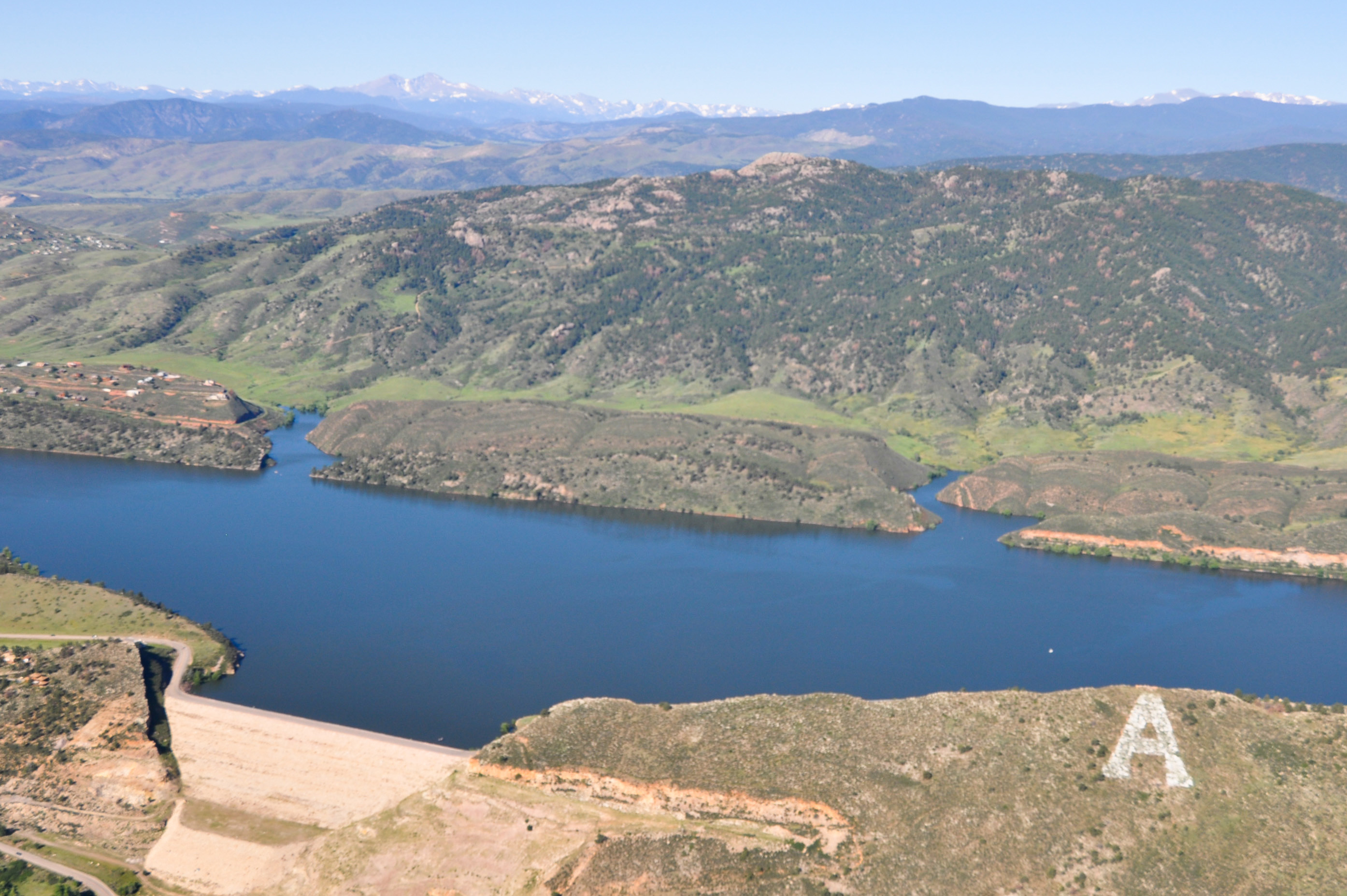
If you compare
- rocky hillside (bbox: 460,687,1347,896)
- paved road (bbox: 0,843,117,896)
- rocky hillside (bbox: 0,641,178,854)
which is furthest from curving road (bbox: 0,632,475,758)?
paved road (bbox: 0,843,117,896)

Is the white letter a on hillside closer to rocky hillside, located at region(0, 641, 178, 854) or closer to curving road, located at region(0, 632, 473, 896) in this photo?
curving road, located at region(0, 632, 473, 896)

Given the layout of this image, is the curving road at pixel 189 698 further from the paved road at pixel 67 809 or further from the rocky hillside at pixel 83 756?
the paved road at pixel 67 809

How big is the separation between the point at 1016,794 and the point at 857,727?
16130mm

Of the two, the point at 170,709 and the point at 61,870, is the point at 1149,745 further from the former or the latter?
the point at 61,870

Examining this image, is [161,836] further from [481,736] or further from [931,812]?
[931,812]

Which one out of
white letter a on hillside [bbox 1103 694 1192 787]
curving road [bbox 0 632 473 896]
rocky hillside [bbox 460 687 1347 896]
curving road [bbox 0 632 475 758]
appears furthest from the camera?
curving road [bbox 0 632 475 758]

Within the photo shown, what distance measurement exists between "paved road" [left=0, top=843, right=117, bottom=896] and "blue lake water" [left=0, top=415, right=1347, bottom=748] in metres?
27.2

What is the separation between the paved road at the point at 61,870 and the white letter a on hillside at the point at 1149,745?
92.8m

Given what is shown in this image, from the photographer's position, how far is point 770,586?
559 ft

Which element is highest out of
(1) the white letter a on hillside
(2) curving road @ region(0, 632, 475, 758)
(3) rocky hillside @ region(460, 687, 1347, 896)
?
(1) the white letter a on hillside

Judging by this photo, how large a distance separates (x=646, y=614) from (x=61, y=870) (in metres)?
79.2

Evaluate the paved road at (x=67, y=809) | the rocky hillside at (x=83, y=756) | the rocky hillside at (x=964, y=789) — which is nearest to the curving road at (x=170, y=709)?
the rocky hillside at (x=83, y=756)

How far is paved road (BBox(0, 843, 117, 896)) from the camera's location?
9831cm

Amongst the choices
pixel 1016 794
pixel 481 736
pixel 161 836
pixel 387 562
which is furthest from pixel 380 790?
pixel 387 562
